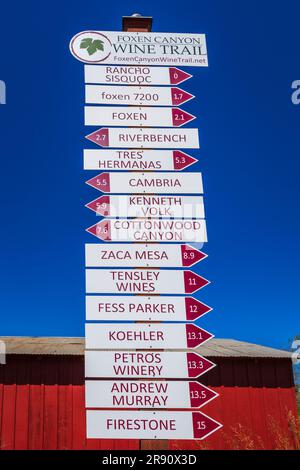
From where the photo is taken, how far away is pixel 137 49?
17.9 ft

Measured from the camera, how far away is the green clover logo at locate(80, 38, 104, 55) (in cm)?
535

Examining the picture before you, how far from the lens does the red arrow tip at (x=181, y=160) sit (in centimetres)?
485

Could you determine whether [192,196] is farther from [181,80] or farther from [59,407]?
[59,407]

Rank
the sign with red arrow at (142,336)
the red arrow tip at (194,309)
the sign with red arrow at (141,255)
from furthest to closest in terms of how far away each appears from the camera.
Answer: the sign with red arrow at (141,255)
the red arrow tip at (194,309)
the sign with red arrow at (142,336)

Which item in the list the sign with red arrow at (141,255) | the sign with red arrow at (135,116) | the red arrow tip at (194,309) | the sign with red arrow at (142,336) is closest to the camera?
the sign with red arrow at (142,336)

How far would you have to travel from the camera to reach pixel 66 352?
44.9 ft

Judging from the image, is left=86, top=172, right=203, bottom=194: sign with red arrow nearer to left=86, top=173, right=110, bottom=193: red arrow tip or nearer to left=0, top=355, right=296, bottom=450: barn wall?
left=86, top=173, right=110, bottom=193: red arrow tip

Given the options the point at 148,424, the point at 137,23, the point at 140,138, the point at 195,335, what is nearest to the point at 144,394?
the point at 148,424

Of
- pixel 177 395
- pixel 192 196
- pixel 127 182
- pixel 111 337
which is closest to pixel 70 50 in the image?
pixel 127 182

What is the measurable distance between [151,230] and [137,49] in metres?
2.50

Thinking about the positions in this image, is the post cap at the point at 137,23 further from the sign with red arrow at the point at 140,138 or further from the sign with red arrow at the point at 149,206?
the sign with red arrow at the point at 149,206

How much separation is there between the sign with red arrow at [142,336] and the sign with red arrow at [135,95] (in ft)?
8.63

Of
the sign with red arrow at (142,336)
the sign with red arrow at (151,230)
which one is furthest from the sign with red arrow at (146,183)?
the sign with red arrow at (142,336)

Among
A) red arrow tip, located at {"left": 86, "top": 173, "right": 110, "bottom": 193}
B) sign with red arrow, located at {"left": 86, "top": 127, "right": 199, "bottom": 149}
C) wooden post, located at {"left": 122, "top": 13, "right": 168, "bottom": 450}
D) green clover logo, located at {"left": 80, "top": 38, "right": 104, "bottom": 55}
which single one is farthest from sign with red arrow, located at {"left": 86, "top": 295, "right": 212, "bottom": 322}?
Result: wooden post, located at {"left": 122, "top": 13, "right": 168, "bottom": 450}
